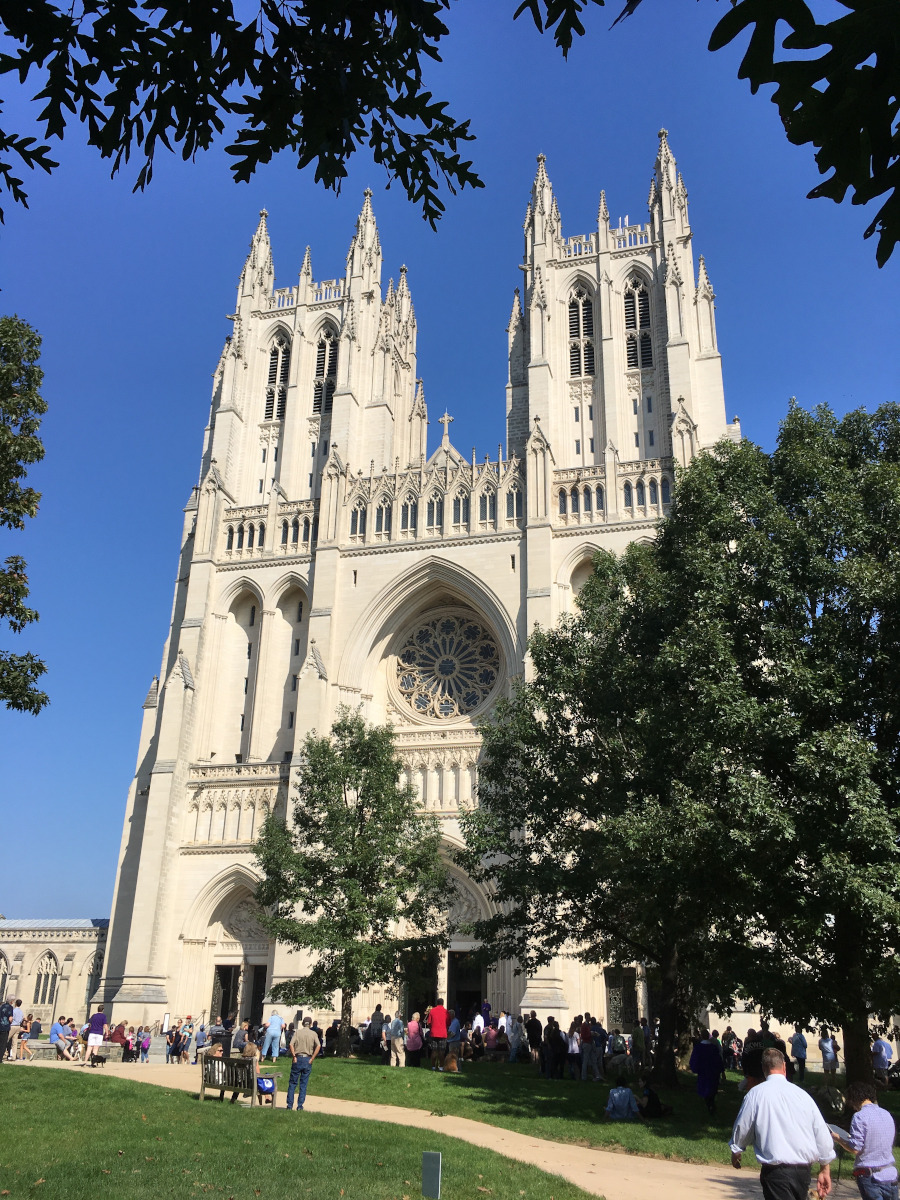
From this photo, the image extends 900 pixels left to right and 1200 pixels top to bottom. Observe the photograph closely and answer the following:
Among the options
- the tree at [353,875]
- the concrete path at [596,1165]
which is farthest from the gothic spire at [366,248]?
the concrete path at [596,1165]

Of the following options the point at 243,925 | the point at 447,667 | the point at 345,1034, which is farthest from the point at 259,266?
the point at 345,1034

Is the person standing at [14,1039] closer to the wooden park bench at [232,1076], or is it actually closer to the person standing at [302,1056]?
the wooden park bench at [232,1076]

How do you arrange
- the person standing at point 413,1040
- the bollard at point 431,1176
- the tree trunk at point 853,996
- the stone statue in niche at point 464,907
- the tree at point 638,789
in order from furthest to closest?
the stone statue in niche at point 464,907 < the person standing at point 413,1040 < the tree at point 638,789 < the tree trunk at point 853,996 < the bollard at point 431,1176

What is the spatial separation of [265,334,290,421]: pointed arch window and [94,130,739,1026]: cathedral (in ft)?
0.41

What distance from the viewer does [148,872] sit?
34.4m

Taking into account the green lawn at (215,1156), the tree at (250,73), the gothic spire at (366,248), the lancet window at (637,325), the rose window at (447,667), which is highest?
the gothic spire at (366,248)

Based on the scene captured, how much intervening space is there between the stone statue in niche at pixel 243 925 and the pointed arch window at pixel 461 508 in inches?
629

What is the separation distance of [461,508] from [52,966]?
96.6 ft

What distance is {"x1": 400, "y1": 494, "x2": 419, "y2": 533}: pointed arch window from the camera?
126 feet

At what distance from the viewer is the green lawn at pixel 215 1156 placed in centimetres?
877

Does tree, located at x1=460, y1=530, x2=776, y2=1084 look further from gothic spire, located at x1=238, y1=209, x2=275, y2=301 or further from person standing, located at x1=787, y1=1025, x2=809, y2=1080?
gothic spire, located at x1=238, y1=209, x2=275, y2=301

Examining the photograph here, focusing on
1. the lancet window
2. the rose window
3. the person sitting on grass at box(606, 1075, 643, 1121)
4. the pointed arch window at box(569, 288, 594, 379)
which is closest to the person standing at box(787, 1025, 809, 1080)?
the person sitting on grass at box(606, 1075, 643, 1121)

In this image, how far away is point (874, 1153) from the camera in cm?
721

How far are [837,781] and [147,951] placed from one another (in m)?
27.2
